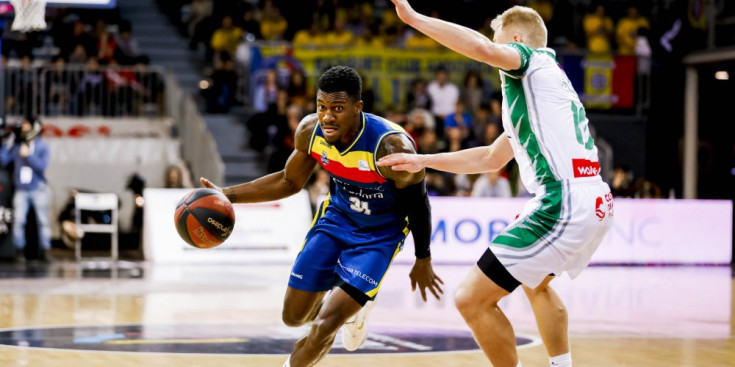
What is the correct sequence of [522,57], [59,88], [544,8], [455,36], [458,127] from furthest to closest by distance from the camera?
[544,8]
[59,88]
[458,127]
[522,57]
[455,36]

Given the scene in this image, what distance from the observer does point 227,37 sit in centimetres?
2083

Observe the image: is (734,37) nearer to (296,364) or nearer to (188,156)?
(188,156)

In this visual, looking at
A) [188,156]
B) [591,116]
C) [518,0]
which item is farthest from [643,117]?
[188,156]

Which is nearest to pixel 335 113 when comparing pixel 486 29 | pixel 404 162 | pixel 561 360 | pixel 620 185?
pixel 404 162

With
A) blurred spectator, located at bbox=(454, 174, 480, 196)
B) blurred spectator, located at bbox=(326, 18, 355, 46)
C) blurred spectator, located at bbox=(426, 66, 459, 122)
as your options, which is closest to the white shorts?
blurred spectator, located at bbox=(454, 174, 480, 196)

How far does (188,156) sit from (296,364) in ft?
45.1

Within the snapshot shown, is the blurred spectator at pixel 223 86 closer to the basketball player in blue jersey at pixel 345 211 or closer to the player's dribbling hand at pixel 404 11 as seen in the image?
the basketball player in blue jersey at pixel 345 211

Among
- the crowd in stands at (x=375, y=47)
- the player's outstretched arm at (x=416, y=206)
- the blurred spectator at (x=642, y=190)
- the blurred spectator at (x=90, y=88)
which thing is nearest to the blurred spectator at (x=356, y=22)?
the crowd in stands at (x=375, y=47)

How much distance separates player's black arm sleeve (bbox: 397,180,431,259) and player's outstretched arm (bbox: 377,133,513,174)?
0.74 feet

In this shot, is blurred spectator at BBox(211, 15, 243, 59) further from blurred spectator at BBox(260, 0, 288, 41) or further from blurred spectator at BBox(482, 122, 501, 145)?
blurred spectator at BBox(482, 122, 501, 145)

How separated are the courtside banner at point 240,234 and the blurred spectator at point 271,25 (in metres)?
5.65

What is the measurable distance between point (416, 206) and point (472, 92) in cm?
1398

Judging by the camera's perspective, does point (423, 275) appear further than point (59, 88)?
No

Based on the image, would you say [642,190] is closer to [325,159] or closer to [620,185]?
[620,185]
